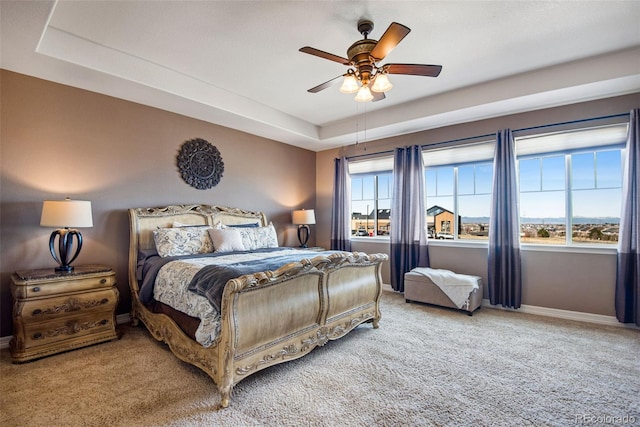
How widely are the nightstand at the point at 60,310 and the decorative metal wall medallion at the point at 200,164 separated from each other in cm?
163

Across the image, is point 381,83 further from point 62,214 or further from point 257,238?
point 62,214

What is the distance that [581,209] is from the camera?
3812 mm

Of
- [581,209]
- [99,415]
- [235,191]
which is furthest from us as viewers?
[235,191]

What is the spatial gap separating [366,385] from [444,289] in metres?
2.21

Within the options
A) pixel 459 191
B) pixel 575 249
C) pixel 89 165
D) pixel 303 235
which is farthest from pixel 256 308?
pixel 575 249

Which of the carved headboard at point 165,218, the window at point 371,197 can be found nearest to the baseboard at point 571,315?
the window at point 371,197

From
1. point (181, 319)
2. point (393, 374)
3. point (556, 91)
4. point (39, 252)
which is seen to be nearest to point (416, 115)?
point (556, 91)

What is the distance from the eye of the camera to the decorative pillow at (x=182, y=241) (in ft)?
11.1

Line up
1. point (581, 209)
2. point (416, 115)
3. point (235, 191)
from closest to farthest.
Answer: point (581, 209)
point (416, 115)
point (235, 191)

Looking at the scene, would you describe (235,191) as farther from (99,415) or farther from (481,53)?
(481,53)

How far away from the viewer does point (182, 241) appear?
3521 mm

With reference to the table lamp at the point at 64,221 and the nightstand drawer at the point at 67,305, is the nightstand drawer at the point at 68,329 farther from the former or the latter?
the table lamp at the point at 64,221

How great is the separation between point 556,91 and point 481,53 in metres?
1.07

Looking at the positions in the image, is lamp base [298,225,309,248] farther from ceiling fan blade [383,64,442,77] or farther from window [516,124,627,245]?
ceiling fan blade [383,64,442,77]
